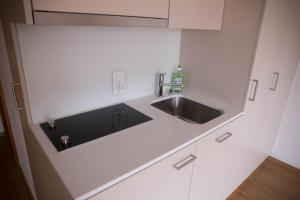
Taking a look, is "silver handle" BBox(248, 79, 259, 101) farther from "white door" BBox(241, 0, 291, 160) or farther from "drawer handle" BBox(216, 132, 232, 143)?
"drawer handle" BBox(216, 132, 232, 143)

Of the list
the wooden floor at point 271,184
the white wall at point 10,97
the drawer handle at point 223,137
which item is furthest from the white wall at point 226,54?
the white wall at point 10,97

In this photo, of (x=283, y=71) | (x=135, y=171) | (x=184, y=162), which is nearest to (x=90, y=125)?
(x=135, y=171)

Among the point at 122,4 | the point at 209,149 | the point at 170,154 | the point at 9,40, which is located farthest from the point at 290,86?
the point at 9,40

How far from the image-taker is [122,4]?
887 mm

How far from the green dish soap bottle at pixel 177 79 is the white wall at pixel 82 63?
0.23 metres

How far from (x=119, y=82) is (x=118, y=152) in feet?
2.03

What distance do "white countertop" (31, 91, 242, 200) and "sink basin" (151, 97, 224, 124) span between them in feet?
0.80

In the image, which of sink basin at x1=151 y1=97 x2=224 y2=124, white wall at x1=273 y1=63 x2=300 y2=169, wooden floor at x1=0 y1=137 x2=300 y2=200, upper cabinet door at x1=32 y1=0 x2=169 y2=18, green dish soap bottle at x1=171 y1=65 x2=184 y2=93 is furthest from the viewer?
white wall at x1=273 y1=63 x2=300 y2=169

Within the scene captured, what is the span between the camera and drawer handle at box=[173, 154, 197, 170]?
3.35ft

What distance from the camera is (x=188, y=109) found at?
1.70 metres

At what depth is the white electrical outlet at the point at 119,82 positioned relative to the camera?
1403 mm

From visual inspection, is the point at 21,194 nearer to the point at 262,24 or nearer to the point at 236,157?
the point at 236,157

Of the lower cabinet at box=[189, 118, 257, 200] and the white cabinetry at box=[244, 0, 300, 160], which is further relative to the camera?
the white cabinetry at box=[244, 0, 300, 160]

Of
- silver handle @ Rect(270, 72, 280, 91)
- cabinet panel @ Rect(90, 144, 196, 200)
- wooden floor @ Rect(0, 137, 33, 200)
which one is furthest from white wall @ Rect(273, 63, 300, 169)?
wooden floor @ Rect(0, 137, 33, 200)
